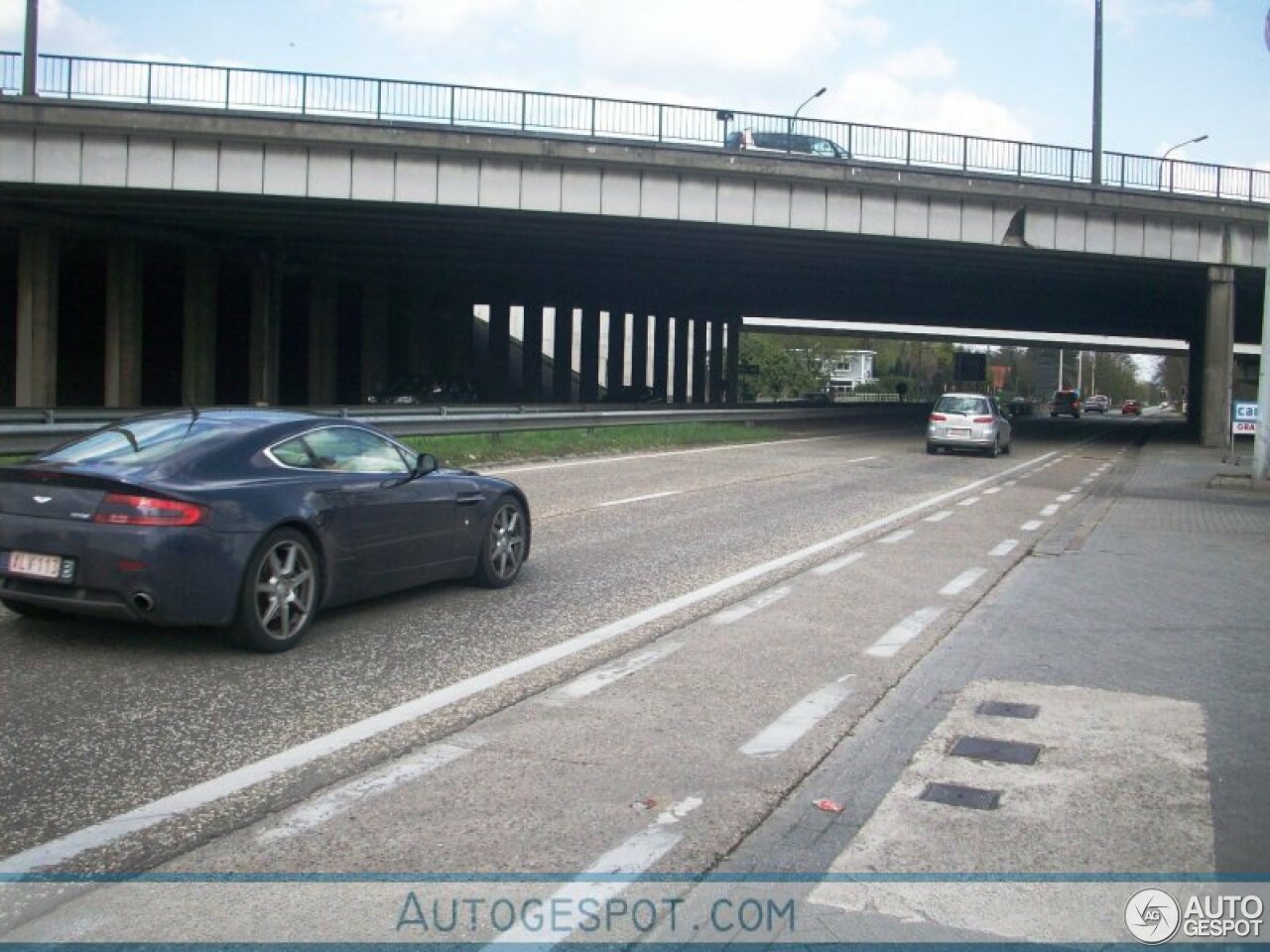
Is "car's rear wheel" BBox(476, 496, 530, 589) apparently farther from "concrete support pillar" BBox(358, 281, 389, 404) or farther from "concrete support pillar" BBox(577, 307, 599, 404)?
"concrete support pillar" BBox(577, 307, 599, 404)

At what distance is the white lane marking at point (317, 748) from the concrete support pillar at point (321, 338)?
37.8m

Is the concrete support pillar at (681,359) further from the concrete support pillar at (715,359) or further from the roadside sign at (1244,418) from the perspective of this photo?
Result: the roadside sign at (1244,418)

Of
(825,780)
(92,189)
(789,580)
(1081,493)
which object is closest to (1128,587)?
(789,580)

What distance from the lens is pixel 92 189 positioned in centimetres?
2831

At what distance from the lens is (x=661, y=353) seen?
→ 71500 millimetres

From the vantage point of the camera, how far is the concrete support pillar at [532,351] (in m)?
60.5

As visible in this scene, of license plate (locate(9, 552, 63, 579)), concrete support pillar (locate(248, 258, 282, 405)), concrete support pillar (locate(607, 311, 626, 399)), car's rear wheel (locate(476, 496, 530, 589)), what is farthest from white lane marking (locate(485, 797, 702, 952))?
concrete support pillar (locate(607, 311, 626, 399))

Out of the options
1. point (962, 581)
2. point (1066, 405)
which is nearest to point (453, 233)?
point (962, 581)

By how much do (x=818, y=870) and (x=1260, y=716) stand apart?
124 inches

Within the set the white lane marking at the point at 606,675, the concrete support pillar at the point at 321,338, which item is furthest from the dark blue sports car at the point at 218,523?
the concrete support pillar at the point at 321,338

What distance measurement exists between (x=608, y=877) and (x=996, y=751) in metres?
2.17

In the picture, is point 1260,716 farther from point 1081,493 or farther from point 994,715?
point 1081,493

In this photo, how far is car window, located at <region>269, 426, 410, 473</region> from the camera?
7.28 m

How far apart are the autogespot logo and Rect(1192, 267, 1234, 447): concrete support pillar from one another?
35816 mm
